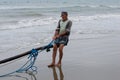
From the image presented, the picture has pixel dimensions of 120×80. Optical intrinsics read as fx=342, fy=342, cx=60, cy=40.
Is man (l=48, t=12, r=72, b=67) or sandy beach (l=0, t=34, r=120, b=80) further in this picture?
man (l=48, t=12, r=72, b=67)

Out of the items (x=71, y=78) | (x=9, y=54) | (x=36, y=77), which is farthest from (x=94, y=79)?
(x=9, y=54)

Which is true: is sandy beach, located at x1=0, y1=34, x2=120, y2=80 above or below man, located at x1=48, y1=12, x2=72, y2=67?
below

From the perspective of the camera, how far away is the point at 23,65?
9.52 m

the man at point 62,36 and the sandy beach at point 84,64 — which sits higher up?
the man at point 62,36

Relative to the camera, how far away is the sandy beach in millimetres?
8156

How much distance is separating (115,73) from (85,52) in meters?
2.94

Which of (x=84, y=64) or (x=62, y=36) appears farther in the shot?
(x=84, y=64)

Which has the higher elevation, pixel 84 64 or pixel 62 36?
pixel 62 36

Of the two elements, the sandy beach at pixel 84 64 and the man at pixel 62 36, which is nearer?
the sandy beach at pixel 84 64

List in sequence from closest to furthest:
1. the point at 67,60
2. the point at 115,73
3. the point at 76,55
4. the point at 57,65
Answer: the point at 115,73 → the point at 57,65 → the point at 67,60 → the point at 76,55

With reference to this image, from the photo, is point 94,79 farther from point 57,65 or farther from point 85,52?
point 85,52

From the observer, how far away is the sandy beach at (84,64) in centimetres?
816

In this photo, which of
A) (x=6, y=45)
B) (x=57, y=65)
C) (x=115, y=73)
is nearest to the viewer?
(x=115, y=73)

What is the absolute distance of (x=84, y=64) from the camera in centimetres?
949
